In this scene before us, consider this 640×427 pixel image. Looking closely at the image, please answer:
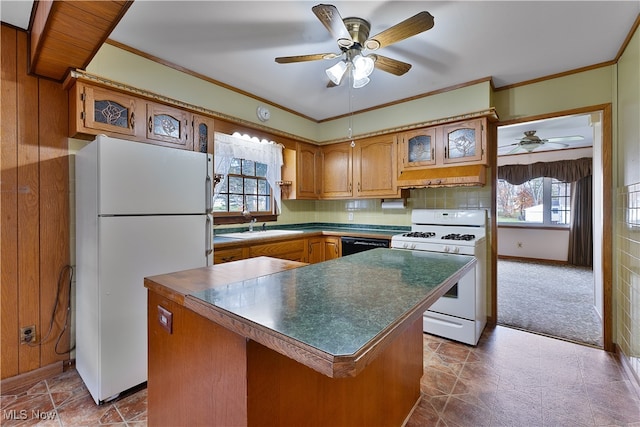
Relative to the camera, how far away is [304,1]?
5.90 ft

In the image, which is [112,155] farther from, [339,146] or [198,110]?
[339,146]

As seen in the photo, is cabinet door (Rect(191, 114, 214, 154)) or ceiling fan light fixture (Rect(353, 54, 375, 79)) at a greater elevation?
ceiling fan light fixture (Rect(353, 54, 375, 79))

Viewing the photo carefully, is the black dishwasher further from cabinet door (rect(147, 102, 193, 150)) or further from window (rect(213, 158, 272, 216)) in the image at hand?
cabinet door (rect(147, 102, 193, 150))

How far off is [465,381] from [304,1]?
2813mm

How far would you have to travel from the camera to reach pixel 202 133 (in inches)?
112

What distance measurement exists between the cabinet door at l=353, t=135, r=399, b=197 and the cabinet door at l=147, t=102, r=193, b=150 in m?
2.09

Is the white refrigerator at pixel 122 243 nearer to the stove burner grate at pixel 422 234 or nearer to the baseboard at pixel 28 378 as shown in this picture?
the baseboard at pixel 28 378

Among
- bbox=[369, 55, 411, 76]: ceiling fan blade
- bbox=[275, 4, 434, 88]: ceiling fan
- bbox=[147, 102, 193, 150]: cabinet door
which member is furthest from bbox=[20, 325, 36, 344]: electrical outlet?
bbox=[369, 55, 411, 76]: ceiling fan blade

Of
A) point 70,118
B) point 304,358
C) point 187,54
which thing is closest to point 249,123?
point 187,54

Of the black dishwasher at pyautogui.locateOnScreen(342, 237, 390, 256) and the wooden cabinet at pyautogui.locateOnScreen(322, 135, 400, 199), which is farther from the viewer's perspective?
the wooden cabinet at pyautogui.locateOnScreen(322, 135, 400, 199)

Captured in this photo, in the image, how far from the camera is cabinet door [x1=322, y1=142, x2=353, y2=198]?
13.1 ft

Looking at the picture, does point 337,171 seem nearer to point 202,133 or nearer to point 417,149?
point 417,149

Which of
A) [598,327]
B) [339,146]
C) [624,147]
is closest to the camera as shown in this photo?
[624,147]

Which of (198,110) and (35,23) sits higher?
(35,23)
